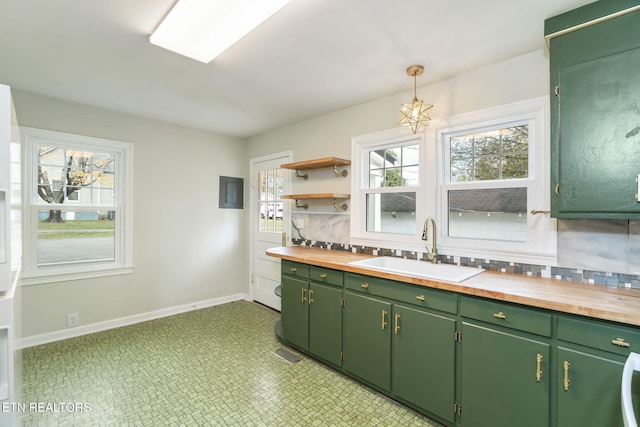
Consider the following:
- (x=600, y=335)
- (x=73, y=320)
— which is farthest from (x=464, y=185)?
(x=73, y=320)

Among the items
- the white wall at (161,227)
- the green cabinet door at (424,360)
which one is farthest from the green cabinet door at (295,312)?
the white wall at (161,227)

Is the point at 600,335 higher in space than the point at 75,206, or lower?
lower

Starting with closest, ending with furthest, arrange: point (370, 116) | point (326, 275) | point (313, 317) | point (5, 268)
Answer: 1. point (5, 268)
2. point (326, 275)
3. point (313, 317)
4. point (370, 116)

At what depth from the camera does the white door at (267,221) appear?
4.06 meters

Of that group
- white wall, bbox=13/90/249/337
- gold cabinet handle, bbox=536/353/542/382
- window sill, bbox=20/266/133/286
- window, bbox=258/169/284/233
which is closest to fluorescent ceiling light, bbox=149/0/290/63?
white wall, bbox=13/90/249/337

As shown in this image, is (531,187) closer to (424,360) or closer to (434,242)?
(434,242)

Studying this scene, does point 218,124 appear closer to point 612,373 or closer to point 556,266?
point 556,266

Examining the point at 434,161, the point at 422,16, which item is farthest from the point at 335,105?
the point at 422,16

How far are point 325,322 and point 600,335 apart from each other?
1.78 metres

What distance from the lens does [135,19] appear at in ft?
5.82

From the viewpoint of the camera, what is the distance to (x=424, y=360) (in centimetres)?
197

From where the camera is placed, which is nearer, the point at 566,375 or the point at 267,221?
the point at 566,375

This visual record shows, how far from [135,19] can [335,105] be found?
6.11 ft

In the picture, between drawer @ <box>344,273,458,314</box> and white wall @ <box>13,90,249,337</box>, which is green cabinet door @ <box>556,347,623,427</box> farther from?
white wall @ <box>13,90,249,337</box>
